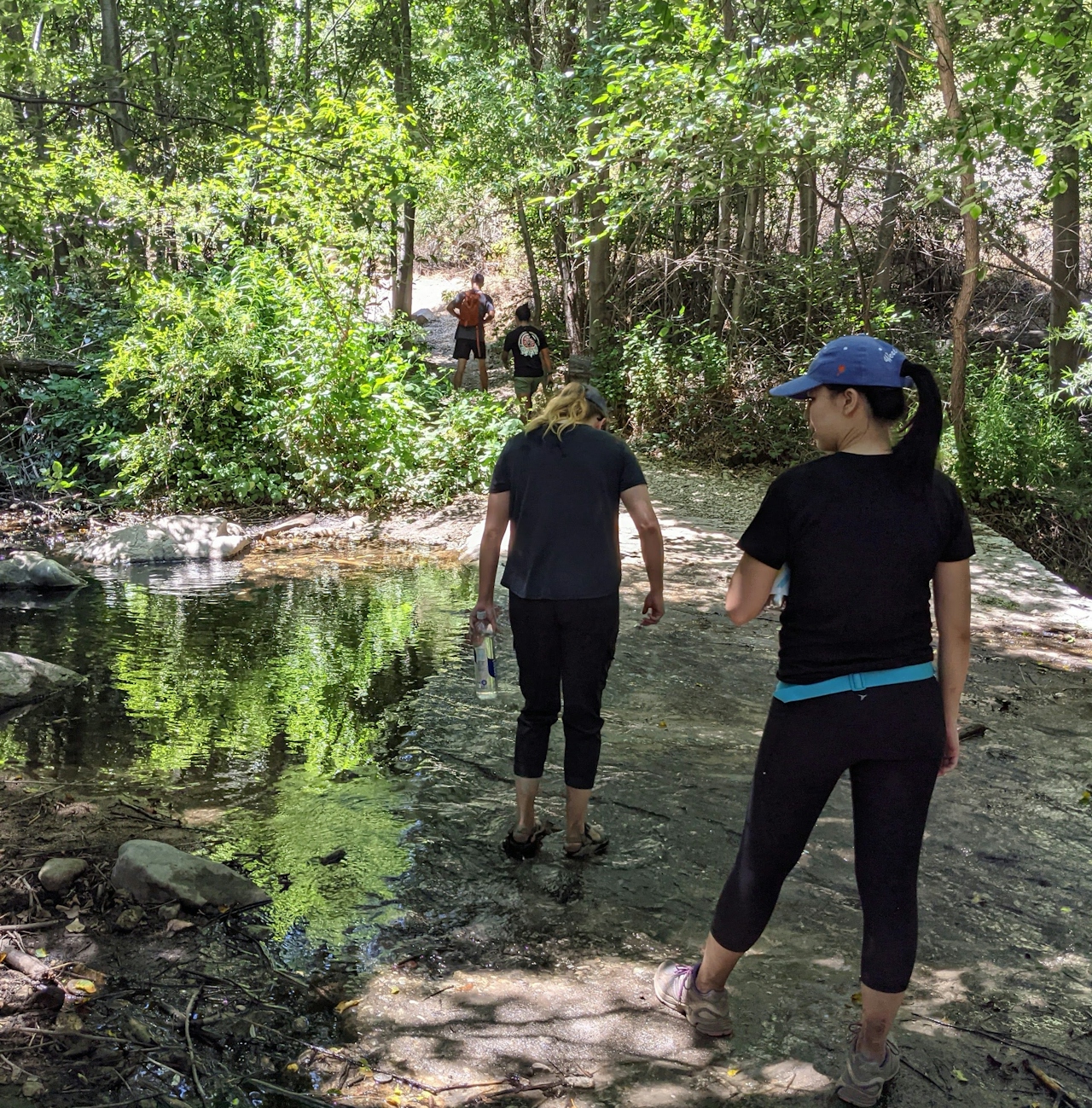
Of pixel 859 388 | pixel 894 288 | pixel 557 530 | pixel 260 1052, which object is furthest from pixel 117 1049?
pixel 894 288

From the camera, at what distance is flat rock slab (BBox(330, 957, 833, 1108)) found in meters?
3.00

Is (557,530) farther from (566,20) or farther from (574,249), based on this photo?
(566,20)

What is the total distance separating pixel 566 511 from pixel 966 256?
1016cm

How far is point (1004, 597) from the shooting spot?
9289 millimetres

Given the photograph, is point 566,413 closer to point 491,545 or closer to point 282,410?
point 491,545

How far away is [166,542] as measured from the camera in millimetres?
11516

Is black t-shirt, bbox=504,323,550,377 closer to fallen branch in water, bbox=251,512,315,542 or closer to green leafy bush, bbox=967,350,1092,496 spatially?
fallen branch in water, bbox=251,512,315,542

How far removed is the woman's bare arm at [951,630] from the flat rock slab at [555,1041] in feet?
3.62

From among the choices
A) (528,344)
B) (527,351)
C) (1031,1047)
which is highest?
(528,344)

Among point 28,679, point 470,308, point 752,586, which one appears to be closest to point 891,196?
point 470,308

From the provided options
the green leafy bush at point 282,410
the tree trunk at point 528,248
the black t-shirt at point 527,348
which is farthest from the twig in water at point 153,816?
the tree trunk at point 528,248

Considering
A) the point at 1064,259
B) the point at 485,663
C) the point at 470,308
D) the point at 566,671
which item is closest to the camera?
the point at 566,671

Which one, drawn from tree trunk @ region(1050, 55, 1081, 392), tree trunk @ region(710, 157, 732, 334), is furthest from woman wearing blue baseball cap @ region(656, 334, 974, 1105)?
tree trunk @ region(710, 157, 732, 334)

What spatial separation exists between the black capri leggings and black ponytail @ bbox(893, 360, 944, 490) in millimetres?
558
